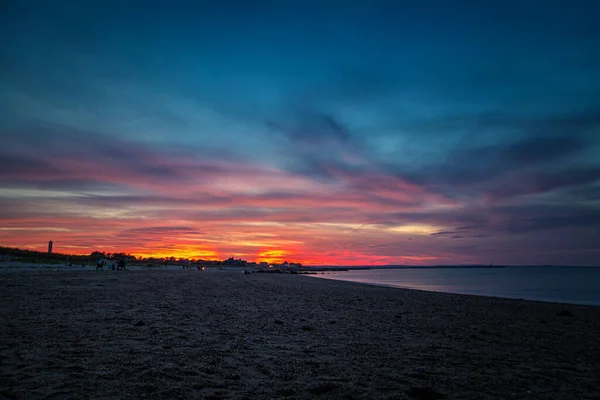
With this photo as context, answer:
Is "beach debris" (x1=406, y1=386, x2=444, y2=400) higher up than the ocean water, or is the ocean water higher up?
"beach debris" (x1=406, y1=386, x2=444, y2=400)

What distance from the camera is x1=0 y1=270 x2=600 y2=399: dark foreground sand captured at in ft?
20.5

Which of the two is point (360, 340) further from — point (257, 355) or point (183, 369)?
point (183, 369)

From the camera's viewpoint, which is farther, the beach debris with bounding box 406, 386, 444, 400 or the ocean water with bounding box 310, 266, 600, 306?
the ocean water with bounding box 310, 266, 600, 306

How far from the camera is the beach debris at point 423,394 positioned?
6.18 meters

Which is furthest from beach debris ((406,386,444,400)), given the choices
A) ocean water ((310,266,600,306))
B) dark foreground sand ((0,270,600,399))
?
ocean water ((310,266,600,306))

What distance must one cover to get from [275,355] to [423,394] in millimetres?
3645

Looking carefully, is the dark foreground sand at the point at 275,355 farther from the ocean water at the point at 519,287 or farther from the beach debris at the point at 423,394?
the ocean water at the point at 519,287

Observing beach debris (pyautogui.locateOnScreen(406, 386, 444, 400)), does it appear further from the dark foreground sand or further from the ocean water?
the ocean water

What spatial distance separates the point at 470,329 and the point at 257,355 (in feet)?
30.1

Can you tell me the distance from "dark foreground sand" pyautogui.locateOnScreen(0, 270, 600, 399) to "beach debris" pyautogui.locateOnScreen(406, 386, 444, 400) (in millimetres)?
20

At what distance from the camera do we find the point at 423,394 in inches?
248

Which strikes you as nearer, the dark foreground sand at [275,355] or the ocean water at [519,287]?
the dark foreground sand at [275,355]

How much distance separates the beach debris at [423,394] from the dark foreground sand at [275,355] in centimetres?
2

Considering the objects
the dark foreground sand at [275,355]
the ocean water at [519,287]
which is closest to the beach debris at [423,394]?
the dark foreground sand at [275,355]
